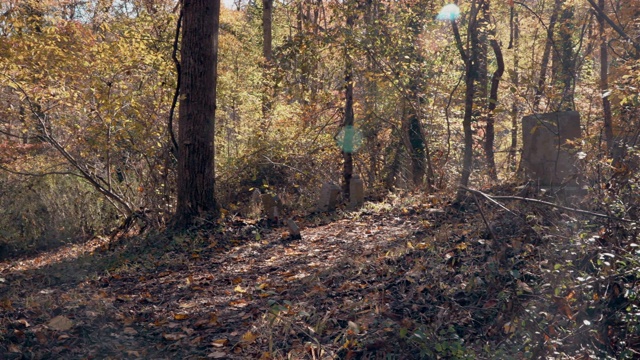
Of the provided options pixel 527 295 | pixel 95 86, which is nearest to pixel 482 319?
pixel 527 295

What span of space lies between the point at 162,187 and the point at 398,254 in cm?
516

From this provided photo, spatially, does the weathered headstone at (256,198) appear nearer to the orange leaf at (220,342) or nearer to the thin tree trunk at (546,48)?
the thin tree trunk at (546,48)

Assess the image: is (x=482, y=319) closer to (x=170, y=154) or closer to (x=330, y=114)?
(x=170, y=154)

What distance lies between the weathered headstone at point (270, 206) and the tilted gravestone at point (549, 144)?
12.5 feet

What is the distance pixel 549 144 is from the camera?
8.77m

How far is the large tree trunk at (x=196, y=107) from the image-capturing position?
8.88 m

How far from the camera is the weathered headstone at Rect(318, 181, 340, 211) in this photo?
10656mm

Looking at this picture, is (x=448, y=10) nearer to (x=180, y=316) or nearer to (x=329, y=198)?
(x=329, y=198)

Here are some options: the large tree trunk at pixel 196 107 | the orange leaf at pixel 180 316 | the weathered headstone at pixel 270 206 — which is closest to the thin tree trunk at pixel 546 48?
the weathered headstone at pixel 270 206

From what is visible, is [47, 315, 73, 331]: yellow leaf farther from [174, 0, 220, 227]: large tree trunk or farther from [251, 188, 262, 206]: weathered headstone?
[251, 188, 262, 206]: weathered headstone

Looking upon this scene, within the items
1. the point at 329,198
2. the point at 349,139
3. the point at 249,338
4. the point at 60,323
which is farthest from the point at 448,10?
the point at 60,323

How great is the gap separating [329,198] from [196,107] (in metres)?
2.94

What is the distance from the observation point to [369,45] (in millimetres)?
11039

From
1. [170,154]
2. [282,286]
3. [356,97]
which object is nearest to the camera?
[282,286]
